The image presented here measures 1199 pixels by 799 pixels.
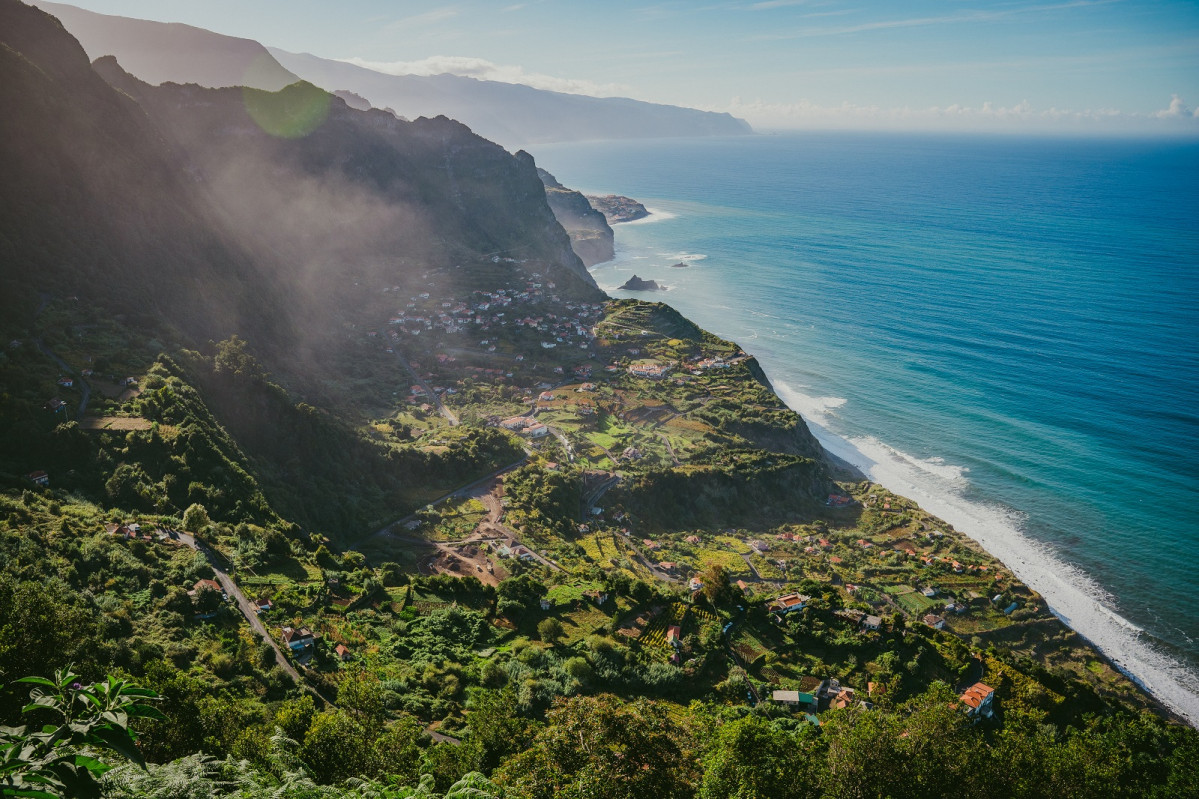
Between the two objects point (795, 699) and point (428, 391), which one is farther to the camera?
point (428, 391)

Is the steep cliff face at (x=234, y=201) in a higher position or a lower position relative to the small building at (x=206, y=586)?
higher

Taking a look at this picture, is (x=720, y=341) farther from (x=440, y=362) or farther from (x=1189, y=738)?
(x=1189, y=738)

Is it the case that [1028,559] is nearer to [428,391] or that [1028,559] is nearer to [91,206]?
[428,391]

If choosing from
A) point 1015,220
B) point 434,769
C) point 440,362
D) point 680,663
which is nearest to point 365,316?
point 440,362

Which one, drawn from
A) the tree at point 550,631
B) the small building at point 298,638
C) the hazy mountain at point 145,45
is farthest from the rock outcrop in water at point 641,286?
the hazy mountain at point 145,45

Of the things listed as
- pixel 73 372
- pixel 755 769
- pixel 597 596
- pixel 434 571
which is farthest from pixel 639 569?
pixel 73 372

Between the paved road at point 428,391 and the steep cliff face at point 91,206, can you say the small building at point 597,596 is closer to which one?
the paved road at point 428,391

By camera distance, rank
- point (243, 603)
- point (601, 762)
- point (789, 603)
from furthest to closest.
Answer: point (789, 603) < point (243, 603) < point (601, 762)
